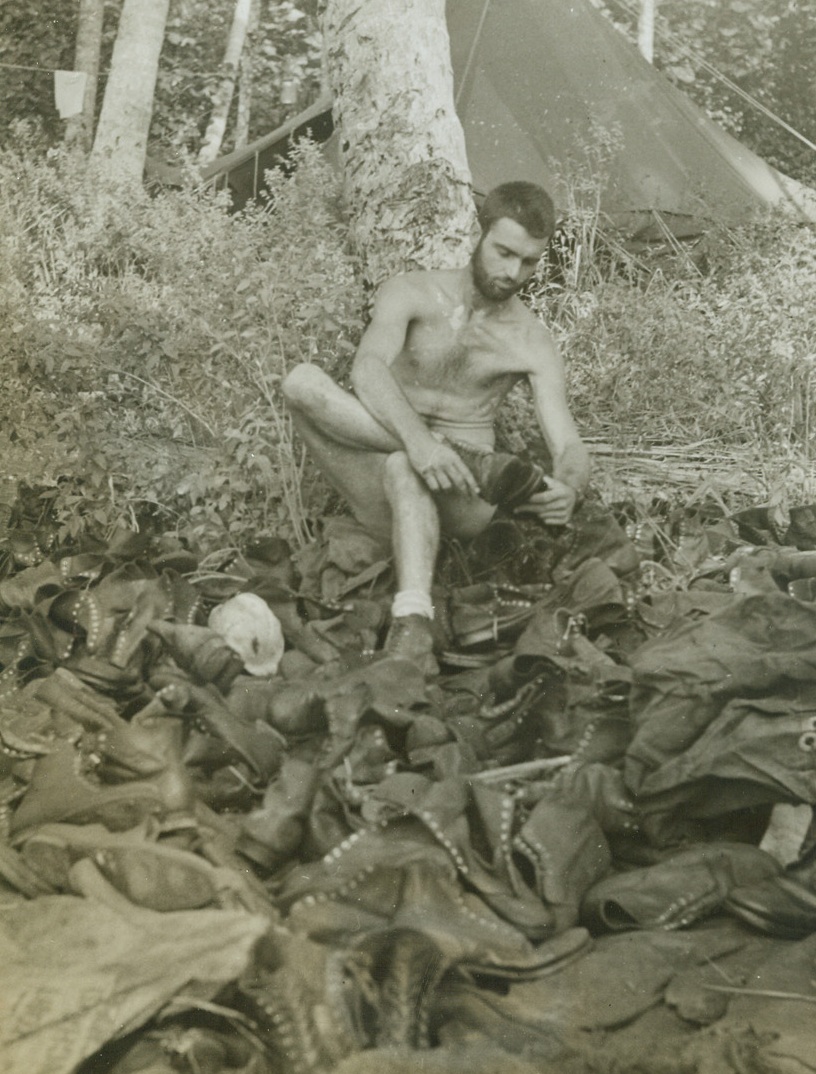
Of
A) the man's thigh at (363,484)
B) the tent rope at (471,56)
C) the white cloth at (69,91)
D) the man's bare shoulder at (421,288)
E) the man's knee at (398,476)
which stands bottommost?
the man's thigh at (363,484)

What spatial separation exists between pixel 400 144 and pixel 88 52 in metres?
0.63

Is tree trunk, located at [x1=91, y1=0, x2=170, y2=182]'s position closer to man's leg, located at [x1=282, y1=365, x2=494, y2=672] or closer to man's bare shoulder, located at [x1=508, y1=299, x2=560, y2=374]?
man's leg, located at [x1=282, y1=365, x2=494, y2=672]

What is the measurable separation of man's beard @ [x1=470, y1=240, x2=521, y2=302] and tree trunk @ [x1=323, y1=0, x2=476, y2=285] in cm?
26

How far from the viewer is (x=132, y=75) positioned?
2.18 m

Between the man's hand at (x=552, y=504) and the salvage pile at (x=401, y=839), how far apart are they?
17 centimetres

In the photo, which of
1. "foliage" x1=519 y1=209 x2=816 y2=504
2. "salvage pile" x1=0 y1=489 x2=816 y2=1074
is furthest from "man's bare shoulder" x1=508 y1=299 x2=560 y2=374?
"salvage pile" x1=0 y1=489 x2=816 y2=1074

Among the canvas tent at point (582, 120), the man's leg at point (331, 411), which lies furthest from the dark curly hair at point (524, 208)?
the man's leg at point (331, 411)

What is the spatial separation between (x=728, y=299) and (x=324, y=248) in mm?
823

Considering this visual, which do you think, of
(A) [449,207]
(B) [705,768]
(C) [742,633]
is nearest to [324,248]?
(A) [449,207]

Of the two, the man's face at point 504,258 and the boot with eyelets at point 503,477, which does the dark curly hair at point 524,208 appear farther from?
the boot with eyelets at point 503,477

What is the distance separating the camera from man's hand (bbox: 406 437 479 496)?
1971 mm

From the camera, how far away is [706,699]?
1680 mm

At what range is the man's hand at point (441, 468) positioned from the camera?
6.47 ft

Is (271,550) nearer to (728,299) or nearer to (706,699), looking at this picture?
(706,699)
